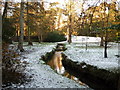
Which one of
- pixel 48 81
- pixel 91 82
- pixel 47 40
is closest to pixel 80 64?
pixel 91 82

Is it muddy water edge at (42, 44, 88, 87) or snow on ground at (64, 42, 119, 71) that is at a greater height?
snow on ground at (64, 42, 119, 71)

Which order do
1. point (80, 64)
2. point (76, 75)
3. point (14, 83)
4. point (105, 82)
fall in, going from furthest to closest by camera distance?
point (80, 64) < point (76, 75) < point (105, 82) < point (14, 83)

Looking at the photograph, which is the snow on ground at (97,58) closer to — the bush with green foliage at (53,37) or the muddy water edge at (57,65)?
the muddy water edge at (57,65)

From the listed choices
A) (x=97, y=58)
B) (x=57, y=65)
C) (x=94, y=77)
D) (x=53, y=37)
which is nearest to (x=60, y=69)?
(x=57, y=65)

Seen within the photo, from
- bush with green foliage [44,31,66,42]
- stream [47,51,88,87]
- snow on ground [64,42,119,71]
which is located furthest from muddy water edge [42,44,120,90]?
bush with green foliage [44,31,66,42]

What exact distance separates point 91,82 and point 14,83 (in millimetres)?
4276

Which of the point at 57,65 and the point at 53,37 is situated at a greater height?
the point at 53,37

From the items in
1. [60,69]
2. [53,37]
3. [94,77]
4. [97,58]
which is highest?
[53,37]

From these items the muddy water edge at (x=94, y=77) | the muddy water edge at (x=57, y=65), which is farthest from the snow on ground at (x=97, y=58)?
the muddy water edge at (x=57, y=65)

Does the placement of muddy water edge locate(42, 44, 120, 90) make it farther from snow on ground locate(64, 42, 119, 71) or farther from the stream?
snow on ground locate(64, 42, 119, 71)

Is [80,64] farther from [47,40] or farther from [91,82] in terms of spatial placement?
[47,40]

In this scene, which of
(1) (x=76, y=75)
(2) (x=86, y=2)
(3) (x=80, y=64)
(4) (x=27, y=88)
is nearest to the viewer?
(2) (x=86, y=2)

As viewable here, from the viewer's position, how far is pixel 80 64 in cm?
1087

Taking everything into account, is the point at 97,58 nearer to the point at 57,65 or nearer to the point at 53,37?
the point at 57,65
